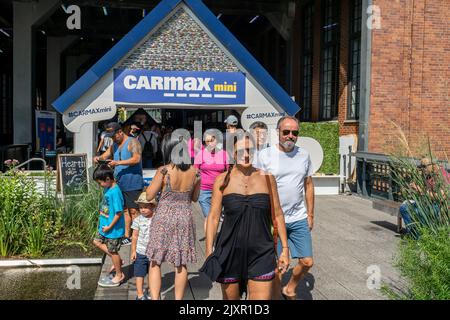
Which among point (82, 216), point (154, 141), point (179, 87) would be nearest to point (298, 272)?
point (82, 216)

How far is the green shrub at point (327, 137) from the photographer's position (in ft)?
53.3

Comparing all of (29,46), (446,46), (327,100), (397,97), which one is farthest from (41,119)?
(446,46)

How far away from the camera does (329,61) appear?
68.3 feet

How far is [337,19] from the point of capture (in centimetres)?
1972

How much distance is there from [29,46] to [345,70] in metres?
13.1

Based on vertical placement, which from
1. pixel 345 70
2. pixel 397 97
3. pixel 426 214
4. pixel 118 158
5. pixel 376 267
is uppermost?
pixel 345 70

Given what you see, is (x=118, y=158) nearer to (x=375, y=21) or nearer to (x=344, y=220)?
(x=344, y=220)

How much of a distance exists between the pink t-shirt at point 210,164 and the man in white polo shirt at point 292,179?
258cm

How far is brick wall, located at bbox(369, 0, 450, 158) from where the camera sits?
15.8m

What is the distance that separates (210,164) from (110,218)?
7.04 feet

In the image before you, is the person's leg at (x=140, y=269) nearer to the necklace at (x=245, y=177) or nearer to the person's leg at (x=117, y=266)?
the person's leg at (x=117, y=266)

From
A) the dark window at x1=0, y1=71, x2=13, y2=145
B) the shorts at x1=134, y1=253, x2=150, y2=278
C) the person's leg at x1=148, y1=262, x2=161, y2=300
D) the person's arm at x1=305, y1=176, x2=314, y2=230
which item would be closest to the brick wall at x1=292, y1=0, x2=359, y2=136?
the person's arm at x1=305, y1=176, x2=314, y2=230

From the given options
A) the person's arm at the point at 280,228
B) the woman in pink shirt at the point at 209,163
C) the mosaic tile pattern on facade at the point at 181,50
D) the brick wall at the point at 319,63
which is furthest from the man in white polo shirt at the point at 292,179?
the brick wall at the point at 319,63

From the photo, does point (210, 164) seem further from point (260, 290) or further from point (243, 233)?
point (260, 290)
